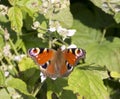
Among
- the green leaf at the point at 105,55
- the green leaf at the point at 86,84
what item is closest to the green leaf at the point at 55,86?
the green leaf at the point at 86,84

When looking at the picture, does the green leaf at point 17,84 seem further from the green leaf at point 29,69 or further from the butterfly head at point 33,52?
the butterfly head at point 33,52

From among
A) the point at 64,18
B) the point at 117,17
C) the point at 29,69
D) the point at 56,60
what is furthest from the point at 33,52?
the point at 117,17

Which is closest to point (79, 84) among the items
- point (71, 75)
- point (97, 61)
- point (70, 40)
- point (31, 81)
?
point (71, 75)

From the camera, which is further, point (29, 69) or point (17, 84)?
point (29, 69)

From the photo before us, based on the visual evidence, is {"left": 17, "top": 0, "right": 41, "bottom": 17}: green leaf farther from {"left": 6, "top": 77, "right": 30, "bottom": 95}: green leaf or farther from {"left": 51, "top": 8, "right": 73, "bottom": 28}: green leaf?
{"left": 6, "top": 77, "right": 30, "bottom": 95}: green leaf

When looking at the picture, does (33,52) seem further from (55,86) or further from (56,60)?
(55,86)

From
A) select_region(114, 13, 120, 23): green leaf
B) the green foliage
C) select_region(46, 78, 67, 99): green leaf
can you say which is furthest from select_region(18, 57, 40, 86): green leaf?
select_region(114, 13, 120, 23): green leaf
